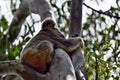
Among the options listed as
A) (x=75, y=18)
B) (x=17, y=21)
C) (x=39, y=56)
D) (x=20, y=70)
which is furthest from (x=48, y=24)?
(x=17, y=21)

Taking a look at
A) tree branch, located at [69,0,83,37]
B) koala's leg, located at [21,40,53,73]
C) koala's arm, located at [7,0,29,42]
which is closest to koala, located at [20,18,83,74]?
koala's leg, located at [21,40,53,73]

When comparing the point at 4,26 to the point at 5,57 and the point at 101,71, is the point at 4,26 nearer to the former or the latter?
the point at 5,57

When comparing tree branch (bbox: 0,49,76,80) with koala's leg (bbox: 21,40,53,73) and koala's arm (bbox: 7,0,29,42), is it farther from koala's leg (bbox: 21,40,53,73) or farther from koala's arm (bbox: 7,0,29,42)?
koala's arm (bbox: 7,0,29,42)

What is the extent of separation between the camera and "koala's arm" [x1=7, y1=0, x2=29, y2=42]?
2840 mm

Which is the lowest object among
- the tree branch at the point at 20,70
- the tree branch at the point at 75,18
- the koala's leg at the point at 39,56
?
the tree branch at the point at 20,70

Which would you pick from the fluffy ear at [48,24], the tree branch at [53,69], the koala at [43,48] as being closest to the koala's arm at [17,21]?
the fluffy ear at [48,24]

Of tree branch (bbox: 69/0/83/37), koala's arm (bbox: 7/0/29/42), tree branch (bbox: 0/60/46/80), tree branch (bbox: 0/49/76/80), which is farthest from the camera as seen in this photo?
koala's arm (bbox: 7/0/29/42)

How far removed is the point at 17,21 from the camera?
2.95m

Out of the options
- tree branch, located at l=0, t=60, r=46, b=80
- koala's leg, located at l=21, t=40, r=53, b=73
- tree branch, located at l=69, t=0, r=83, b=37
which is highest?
tree branch, located at l=69, t=0, r=83, b=37

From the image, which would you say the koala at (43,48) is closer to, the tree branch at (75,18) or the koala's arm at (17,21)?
the tree branch at (75,18)

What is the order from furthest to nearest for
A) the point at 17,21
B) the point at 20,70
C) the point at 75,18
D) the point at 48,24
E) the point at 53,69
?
1. the point at 17,21
2. the point at 75,18
3. the point at 48,24
4. the point at 20,70
5. the point at 53,69

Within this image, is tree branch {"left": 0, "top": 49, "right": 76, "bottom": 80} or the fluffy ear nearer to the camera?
tree branch {"left": 0, "top": 49, "right": 76, "bottom": 80}

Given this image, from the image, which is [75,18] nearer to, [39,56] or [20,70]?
[39,56]

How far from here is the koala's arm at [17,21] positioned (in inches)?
112
